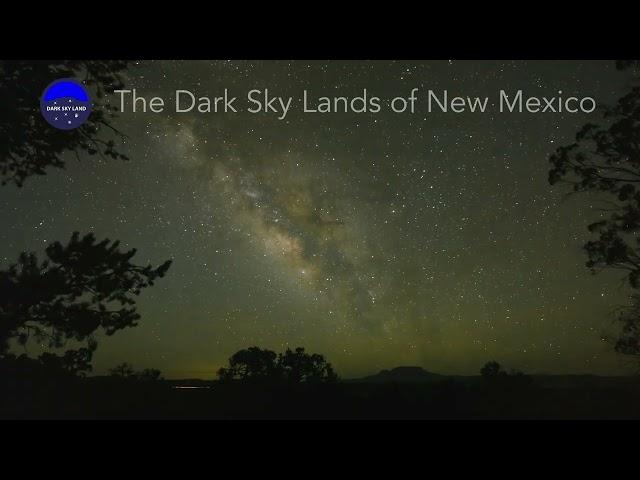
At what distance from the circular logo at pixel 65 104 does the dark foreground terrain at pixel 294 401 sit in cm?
294

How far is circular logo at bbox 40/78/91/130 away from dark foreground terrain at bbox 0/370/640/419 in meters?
2.94

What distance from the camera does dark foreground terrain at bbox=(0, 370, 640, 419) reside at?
367 inches

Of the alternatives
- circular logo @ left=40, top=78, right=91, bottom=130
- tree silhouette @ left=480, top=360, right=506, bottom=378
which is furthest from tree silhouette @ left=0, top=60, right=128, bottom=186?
tree silhouette @ left=480, top=360, right=506, bottom=378

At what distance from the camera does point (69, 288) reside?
920 cm

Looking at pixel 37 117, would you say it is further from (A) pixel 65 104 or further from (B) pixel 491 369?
(B) pixel 491 369

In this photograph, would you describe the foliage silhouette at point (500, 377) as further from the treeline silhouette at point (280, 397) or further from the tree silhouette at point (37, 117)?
the tree silhouette at point (37, 117)

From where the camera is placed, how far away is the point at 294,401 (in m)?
9.55

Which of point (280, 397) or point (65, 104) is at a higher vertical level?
point (65, 104)

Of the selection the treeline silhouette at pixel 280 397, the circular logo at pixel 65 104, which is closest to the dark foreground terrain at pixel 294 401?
the treeline silhouette at pixel 280 397

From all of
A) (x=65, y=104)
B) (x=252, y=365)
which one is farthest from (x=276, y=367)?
(x=65, y=104)

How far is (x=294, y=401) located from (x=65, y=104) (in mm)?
4261

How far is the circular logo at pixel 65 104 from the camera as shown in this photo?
30.3 feet

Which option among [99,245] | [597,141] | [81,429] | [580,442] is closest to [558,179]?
[597,141]

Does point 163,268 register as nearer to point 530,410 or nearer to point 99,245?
point 99,245
